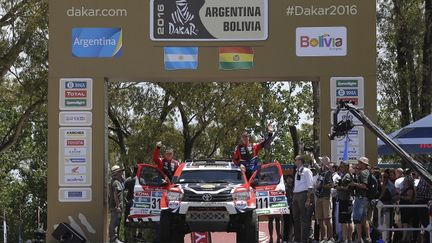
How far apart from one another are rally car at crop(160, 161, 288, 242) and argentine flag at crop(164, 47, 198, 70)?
3.30 meters

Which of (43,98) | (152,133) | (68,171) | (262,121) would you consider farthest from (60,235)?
(262,121)

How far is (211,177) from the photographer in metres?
16.2

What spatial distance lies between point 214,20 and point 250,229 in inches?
228

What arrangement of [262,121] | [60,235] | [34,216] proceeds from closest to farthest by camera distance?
1. [60,235]
2. [262,121]
3. [34,216]

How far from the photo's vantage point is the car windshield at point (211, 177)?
636 inches

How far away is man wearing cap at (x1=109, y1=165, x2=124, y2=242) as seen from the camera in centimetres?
1908

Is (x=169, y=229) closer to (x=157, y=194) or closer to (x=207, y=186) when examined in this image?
(x=207, y=186)

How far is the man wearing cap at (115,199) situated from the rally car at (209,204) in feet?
10.2

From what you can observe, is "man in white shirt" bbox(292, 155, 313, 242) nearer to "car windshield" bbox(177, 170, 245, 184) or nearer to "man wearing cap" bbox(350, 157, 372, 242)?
"man wearing cap" bbox(350, 157, 372, 242)

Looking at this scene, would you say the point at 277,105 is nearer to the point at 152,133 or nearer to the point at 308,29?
the point at 152,133

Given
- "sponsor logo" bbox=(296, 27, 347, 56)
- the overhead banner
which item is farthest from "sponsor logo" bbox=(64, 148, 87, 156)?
"sponsor logo" bbox=(296, 27, 347, 56)

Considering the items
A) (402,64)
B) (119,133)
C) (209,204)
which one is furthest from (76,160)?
(119,133)

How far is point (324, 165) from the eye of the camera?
17.3m

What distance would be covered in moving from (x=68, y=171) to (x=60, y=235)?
5.32 feet
